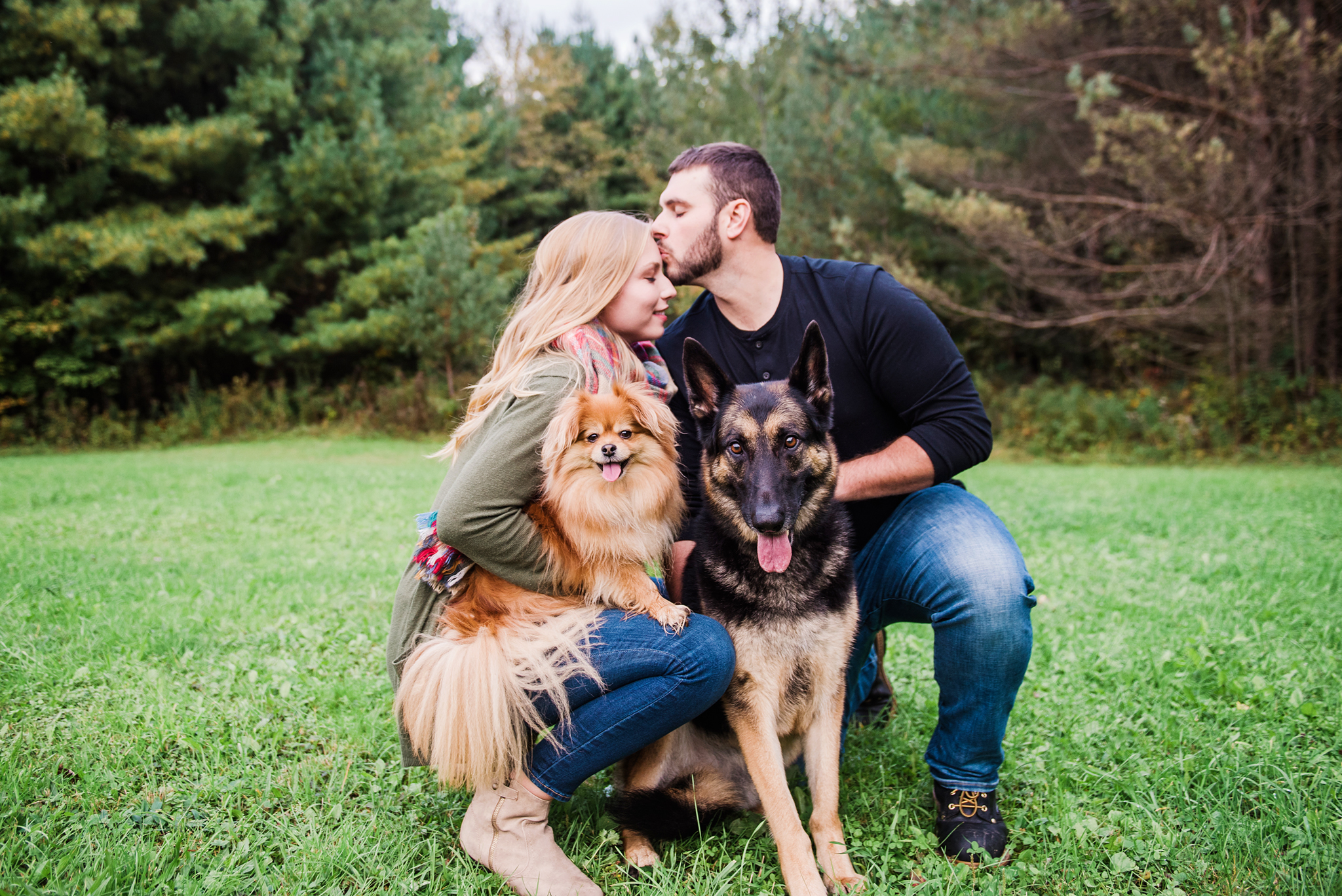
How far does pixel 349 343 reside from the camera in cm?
1688

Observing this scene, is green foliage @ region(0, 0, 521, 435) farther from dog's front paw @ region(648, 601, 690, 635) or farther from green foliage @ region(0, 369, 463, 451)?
dog's front paw @ region(648, 601, 690, 635)

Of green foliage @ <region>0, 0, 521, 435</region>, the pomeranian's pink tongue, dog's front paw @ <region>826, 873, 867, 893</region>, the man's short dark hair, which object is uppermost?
green foliage @ <region>0, 0, 521, 435</region>

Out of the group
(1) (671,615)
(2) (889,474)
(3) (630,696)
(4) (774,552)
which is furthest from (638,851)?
(2) (889,474)

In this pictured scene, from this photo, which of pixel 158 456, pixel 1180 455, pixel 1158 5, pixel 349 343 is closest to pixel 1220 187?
pixel 1158 5

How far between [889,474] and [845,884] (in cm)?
133

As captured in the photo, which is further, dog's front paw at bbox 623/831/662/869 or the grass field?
dog's front paw at bbox 623/831/662/869

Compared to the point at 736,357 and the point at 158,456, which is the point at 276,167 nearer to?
the point at 158,456

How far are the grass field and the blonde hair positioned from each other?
128cm

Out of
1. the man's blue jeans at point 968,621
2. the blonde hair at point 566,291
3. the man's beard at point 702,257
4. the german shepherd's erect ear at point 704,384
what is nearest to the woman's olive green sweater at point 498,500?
the blonde hair at point 566,291

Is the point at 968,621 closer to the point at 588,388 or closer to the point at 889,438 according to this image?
the point at 889,438

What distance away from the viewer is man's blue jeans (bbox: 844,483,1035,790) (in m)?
2.41

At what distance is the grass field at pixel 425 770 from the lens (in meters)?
2.18

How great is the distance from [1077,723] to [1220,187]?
11985 millimetres

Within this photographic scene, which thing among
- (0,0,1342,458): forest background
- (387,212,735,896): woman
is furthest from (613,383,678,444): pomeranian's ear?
(0,0,1342,458): forest background
